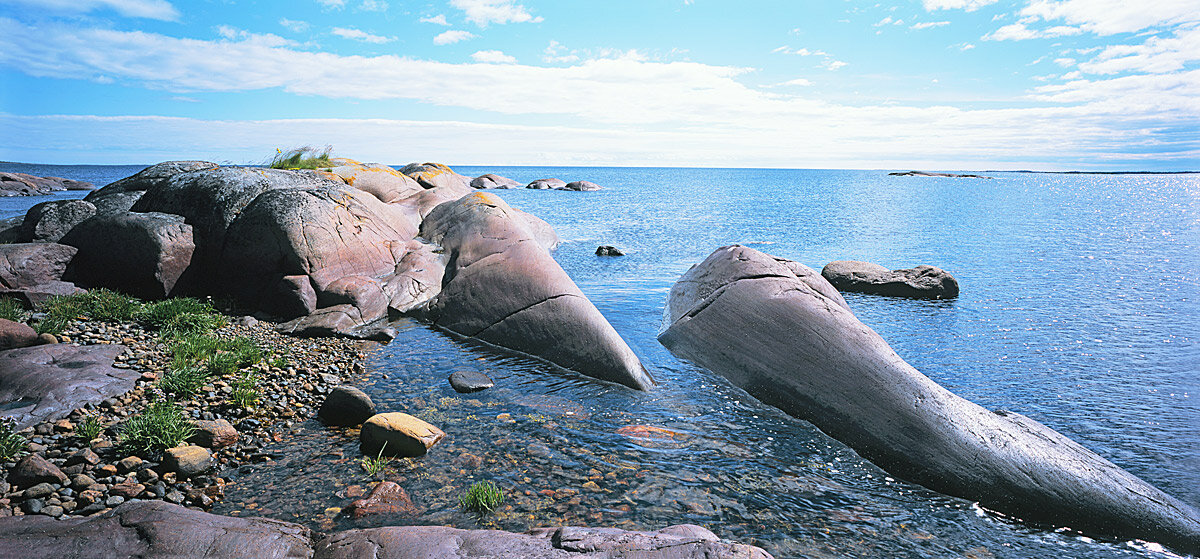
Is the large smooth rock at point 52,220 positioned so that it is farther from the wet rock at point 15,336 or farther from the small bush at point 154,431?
the small bush at point 154,431

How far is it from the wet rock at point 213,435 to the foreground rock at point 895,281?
16145mm

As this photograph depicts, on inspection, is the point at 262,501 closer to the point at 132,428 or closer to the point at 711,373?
the point at 132,428

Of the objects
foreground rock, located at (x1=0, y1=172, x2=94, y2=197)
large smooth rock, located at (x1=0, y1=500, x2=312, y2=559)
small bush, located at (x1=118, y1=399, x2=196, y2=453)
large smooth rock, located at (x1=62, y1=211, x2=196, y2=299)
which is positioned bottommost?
small bush, located at (x1=118, y1=399, x2=196, y2=453)

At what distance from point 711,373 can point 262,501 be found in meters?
6.75

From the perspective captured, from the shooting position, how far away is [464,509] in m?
5.74

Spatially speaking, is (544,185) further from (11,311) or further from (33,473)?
(33,473)

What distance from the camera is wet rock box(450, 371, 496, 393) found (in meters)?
8.94

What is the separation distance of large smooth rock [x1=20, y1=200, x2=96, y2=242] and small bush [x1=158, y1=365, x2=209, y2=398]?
334 inches

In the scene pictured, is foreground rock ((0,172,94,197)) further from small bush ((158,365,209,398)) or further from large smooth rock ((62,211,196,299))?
small bush ((158,365,209,398))

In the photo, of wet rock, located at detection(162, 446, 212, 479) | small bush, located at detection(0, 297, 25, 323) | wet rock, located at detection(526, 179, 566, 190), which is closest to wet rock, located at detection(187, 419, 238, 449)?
wet rock, located at detection(162, 446, 212, 479)

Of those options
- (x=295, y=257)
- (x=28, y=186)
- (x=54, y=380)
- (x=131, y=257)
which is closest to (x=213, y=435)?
(x=54, y=380)

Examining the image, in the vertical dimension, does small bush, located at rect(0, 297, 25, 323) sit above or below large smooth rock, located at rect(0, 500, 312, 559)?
above

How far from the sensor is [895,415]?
761 cm

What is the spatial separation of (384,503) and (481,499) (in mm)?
939
